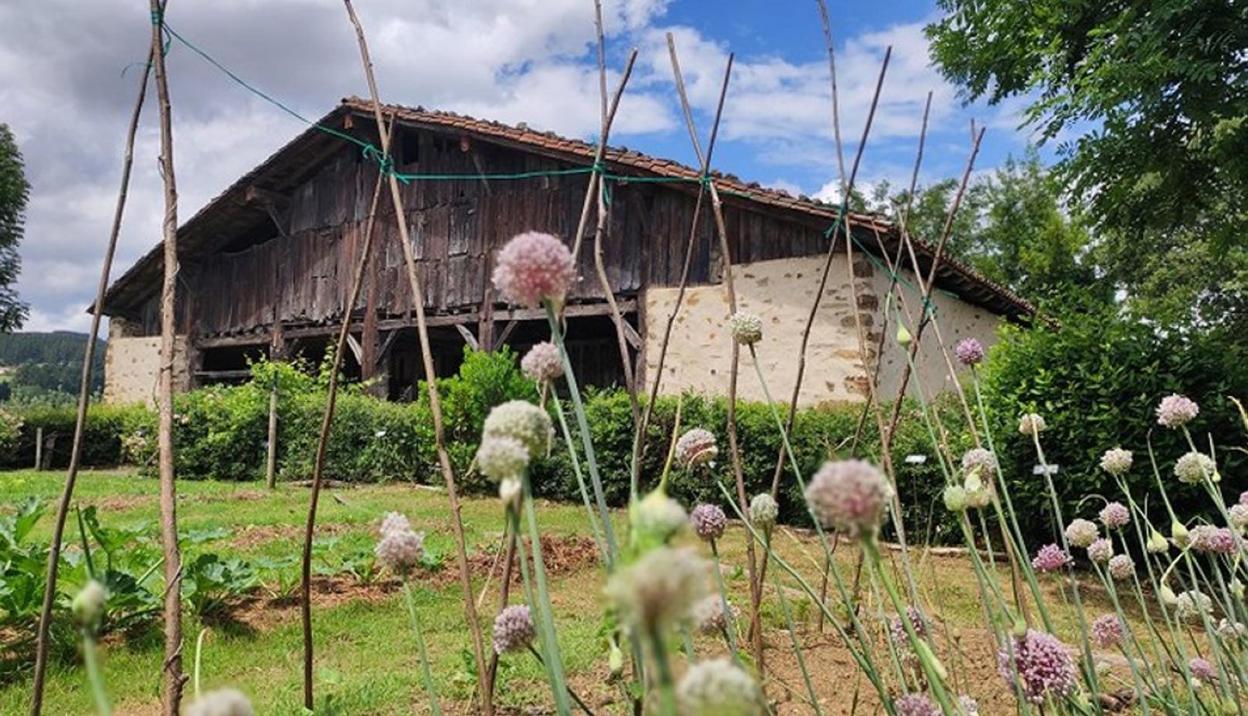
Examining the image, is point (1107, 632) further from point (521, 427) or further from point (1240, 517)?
point (521, 427)

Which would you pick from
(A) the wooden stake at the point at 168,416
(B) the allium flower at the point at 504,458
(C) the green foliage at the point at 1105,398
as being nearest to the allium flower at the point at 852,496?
(B) the allium flower at the point at 504,458

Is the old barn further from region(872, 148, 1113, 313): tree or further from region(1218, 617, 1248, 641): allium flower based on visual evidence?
region(872, 148, 1113, 313): tree

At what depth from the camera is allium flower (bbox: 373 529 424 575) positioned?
0.98 m

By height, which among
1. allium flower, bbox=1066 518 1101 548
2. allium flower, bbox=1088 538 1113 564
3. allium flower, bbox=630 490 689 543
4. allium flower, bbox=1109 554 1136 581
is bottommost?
allium flower, bbox=1109 554 1136 581

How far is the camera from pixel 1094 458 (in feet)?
18.0

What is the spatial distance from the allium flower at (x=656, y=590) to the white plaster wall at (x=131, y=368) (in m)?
19.3

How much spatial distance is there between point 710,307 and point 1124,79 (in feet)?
18.9

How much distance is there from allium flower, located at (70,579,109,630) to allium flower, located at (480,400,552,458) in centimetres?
32

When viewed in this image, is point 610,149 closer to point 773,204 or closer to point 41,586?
point 773,204

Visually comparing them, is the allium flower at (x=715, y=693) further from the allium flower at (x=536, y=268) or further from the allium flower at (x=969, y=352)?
the allium flower at (x=969, y=352)

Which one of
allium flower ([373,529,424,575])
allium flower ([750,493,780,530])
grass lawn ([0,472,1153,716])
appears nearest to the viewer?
allium flower ([373,529,424,575])

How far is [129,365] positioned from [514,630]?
1997 centimetres

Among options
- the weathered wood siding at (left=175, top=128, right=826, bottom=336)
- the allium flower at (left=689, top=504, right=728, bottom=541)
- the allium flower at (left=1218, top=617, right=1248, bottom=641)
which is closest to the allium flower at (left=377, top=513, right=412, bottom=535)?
the allium flower at (left=689, top=504, right=728, bottom=541)

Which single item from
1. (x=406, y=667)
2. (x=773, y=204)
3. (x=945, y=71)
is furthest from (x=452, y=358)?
(x=406, y=667)
